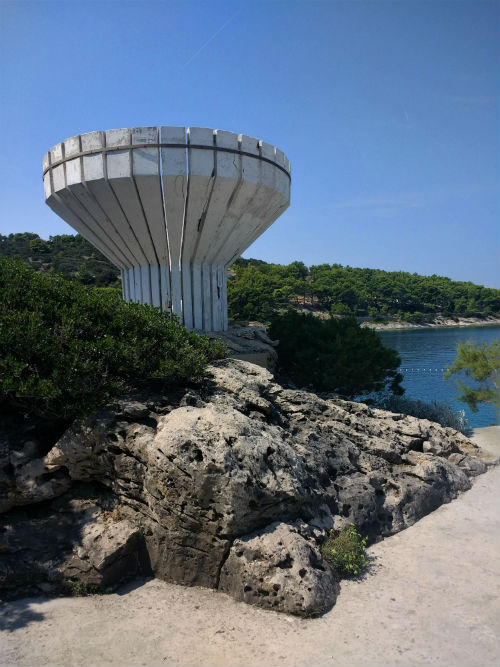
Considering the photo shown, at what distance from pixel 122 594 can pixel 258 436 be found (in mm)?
2482

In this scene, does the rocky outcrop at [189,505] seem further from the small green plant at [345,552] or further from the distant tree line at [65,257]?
the distant tree line at [65,257]

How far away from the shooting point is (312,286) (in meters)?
80.2

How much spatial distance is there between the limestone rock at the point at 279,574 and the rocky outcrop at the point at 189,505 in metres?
0.01

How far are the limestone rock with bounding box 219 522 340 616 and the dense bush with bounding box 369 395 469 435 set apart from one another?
1052 cm

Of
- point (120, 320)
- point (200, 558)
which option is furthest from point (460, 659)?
point (120, 320)

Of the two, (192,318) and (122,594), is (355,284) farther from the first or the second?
(122,594)

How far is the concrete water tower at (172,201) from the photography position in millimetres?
9719

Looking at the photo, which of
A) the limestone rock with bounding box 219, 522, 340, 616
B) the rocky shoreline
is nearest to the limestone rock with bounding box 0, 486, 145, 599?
the limestone rock with bounding box 219, 522, 340, 616

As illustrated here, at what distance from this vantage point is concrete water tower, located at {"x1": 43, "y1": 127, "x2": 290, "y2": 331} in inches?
383

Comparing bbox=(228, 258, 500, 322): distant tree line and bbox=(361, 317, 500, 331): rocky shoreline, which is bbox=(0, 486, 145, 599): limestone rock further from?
bbox=(361, 317, 500, 331): rocky shoreline

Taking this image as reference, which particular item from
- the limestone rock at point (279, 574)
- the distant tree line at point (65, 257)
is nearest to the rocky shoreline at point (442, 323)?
the distant tree line at point (65, 257)

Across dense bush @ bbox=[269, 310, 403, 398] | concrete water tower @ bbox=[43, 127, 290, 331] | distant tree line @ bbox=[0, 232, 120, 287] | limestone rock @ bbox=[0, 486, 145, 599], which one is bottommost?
limestone rock @ bbox=[0, 486, 145, 599]

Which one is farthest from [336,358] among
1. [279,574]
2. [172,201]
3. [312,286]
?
[312,286]

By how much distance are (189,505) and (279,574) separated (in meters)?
1.30
